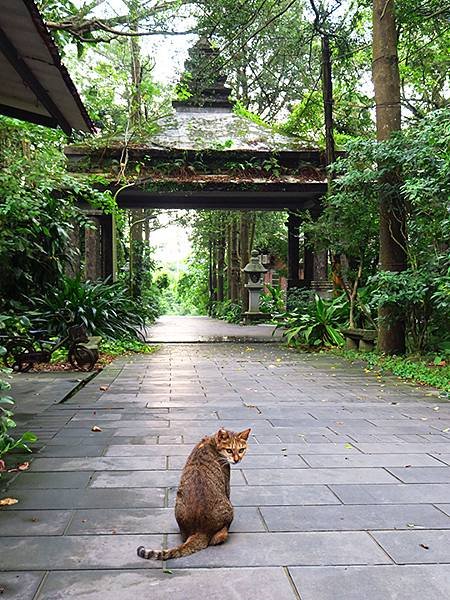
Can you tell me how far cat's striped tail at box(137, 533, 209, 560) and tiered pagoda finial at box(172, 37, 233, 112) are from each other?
969 cm

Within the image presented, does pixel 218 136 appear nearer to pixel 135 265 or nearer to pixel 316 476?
pixel 135 265

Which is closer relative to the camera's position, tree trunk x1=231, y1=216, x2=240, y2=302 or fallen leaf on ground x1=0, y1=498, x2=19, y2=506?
fallen leaf on ground x1=0, y1=498, x2=19, y2=506

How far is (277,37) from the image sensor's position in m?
16.2

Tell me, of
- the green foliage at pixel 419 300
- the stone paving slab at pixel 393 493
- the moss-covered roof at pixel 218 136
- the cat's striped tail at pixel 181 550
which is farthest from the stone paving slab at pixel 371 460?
the moss-covered roof at pixel 218 136

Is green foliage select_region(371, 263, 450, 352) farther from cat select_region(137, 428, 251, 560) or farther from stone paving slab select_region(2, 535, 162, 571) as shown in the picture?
stone paving slab select_region(2, 535, 162, 571)

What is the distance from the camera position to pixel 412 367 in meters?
7.50

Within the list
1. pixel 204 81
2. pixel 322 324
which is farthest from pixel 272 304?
pixel 204 81

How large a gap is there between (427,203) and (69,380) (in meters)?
5.03

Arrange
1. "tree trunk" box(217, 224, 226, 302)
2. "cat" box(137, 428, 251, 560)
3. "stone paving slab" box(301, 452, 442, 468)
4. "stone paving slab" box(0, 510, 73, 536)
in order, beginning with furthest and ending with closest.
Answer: "tree trunk" box(217, 224, 226, 302) < "stone paving slab" box(301, 452, 442, 468) < "stone paving slab" box(0, 510, 73, 536) < "cat" box(137, 428, 251, 560)

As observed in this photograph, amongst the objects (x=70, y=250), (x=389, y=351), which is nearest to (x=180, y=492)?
(x=389, y=351)

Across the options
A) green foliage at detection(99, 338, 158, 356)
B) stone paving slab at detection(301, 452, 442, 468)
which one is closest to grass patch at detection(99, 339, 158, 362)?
green foliage at detection(99, 338, 158, 356)

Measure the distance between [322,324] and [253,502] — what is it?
808cm

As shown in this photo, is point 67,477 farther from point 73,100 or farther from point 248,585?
point 73,100

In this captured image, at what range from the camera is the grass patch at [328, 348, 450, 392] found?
673 centimetres
